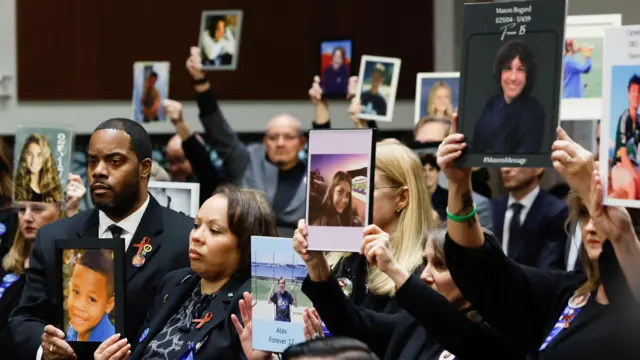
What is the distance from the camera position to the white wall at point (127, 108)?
10609 millimetres

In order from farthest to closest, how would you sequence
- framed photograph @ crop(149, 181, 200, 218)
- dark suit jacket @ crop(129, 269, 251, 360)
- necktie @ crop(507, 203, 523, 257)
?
necktie @ crop(507, 203, 523, 257)
framed photograph @ crop(149, 181, 200, 218)
dark suit jacket @ crop(129, 269, 251, 360)

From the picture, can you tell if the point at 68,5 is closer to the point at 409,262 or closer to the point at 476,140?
the point at 409,262

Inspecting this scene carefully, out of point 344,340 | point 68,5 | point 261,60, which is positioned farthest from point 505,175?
point 68,5

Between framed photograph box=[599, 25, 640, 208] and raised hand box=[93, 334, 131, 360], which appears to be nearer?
framed photograph box=[599, 25, 640, 208]

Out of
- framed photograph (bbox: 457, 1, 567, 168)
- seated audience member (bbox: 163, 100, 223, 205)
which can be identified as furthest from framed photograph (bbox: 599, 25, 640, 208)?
A: seated audience member (bbox: 163, 100, 223, 205)

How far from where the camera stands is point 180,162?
819cm

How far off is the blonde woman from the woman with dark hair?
0.57 meters

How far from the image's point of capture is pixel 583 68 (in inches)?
201

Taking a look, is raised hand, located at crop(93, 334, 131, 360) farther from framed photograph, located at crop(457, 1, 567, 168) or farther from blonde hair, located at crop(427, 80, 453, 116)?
blonde hair, located at crop(427, 80, 453, 116)

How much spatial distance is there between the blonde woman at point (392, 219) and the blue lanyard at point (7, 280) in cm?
230

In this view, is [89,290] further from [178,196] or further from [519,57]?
[519,57]

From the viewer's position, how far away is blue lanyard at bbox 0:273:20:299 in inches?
237

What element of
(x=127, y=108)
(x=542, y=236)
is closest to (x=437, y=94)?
(x=542, y=236)

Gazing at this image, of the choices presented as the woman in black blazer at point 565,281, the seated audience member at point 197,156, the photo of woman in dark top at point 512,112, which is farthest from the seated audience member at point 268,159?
the photo of woman in dark top at point 512,112
